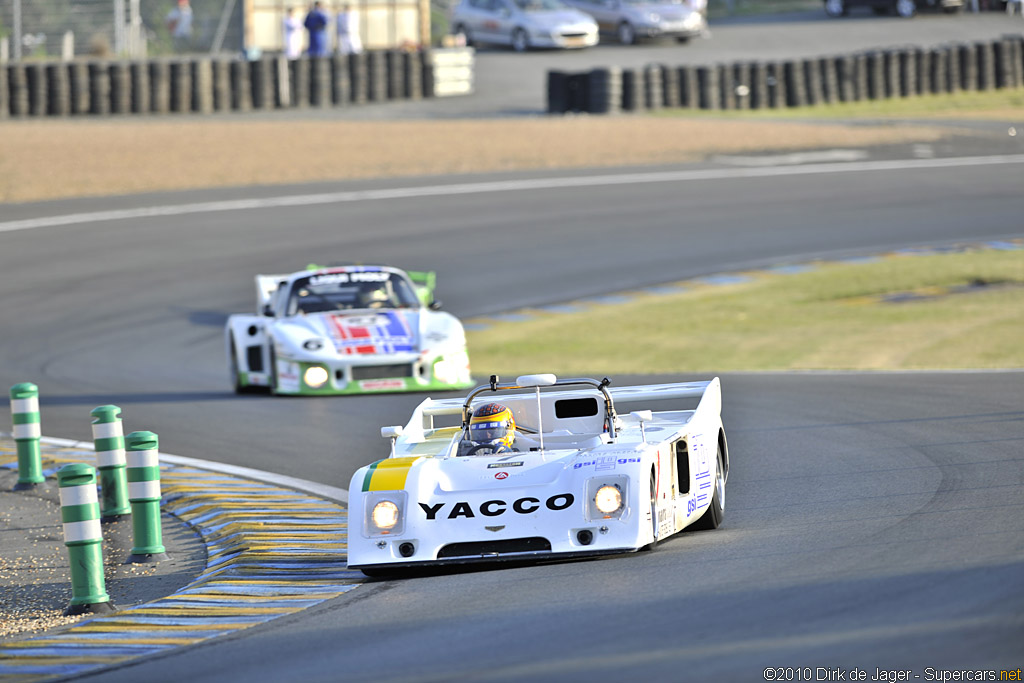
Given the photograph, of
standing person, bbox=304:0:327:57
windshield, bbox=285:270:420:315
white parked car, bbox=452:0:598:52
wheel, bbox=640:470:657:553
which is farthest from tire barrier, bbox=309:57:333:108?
wheel, bbox=640:470:657:553

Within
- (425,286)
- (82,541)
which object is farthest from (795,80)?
(82,541)

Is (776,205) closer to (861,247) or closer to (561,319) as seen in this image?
(861,247)

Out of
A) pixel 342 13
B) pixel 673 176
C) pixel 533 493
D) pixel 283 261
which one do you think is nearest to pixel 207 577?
pixel 533 493

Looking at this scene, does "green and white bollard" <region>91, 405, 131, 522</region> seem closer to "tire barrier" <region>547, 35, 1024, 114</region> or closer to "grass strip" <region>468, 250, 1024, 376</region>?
"grass strip" <region>468, 250, 1024, 376</region>

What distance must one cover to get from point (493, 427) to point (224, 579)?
5.49 ft

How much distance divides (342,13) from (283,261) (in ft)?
66.5

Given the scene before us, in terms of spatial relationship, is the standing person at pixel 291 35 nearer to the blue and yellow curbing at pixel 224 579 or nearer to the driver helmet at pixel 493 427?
the blue and yellow curbing at pixel 224 579

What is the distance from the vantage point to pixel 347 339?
14.7 metres

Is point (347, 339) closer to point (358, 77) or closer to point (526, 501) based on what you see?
point (526, 501)

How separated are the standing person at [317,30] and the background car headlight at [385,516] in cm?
3312

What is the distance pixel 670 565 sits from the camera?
7.22 metres

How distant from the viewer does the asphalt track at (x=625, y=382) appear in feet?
18.8

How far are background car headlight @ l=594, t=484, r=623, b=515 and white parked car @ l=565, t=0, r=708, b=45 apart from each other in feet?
126

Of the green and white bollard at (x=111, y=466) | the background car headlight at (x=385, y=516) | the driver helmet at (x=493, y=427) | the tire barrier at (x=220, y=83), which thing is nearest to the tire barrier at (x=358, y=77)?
the tire barrier at (x=220, y=83)
